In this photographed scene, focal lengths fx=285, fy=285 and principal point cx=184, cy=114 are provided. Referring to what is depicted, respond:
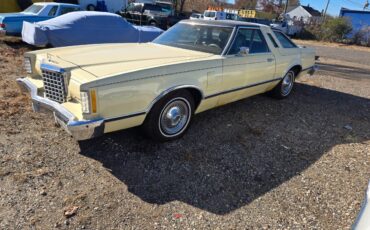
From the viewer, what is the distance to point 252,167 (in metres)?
3.41

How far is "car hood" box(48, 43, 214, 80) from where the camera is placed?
10.2 ft

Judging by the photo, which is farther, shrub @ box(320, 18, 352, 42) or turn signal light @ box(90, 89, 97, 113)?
shrub @ box(320, 18, 352, 42)

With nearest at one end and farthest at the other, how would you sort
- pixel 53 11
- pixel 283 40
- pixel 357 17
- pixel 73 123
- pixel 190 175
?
pixel 73 123 → pixel 190 175 → pixel 283 40 → pixel 53 11 → pixel 357 17

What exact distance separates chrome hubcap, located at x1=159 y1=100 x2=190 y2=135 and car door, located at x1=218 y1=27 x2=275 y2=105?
67 cm

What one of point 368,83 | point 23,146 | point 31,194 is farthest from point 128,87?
point 368,83

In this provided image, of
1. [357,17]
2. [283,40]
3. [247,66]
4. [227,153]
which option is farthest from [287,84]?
[357,17]

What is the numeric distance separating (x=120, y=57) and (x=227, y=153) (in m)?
1.82

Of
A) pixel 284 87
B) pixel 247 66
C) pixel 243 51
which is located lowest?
A: pixel 284 87

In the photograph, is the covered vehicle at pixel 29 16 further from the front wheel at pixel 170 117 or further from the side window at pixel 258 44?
the front wheel at pixel 170 117

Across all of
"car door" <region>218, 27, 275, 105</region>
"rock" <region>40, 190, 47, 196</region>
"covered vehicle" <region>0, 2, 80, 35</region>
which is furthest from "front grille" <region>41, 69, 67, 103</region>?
"covered vehicle" <region>0, 2, 80, 35</region>

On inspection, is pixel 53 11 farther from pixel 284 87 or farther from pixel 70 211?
pixel 70 211

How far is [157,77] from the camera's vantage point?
3.20 meters

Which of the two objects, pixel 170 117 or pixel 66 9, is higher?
pixel 66 9

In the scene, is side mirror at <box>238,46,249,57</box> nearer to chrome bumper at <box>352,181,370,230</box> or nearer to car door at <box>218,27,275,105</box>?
car door at <box>218,27,275,105</box>
